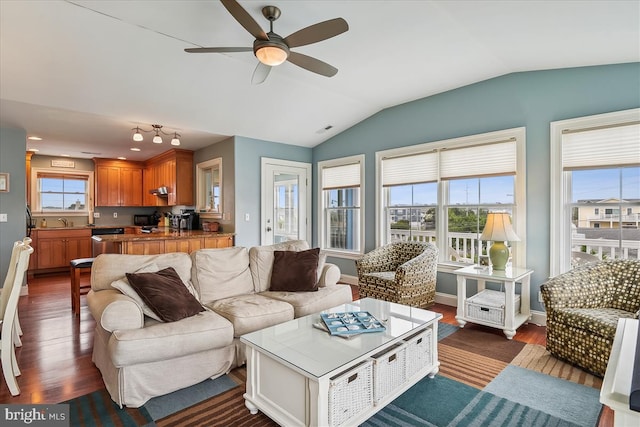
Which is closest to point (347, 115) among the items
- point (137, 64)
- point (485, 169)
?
point (485, 169)

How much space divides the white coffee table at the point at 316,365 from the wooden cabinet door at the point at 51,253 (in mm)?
6533

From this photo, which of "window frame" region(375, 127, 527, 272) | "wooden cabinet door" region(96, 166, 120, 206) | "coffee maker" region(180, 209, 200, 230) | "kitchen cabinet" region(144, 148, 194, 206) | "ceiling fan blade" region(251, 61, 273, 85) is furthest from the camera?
"wooden cabinet door" region(96, 166, 120, 206)

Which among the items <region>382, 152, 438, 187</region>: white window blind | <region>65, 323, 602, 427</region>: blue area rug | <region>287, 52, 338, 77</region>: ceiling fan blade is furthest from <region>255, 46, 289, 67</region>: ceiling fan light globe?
<region>382, 152, 438, 187</region>: white window blind

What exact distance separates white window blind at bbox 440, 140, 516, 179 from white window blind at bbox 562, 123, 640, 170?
0.54 metres

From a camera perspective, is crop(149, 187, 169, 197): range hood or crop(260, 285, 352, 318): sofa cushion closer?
crop(260, 285, 352, 318): sofa cushion

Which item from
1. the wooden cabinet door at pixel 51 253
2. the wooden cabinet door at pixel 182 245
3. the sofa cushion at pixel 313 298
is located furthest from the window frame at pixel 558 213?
the wooden cabinet door at pixel 51 253

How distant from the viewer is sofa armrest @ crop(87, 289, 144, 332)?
2.19 m

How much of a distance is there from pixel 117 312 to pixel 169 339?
39 centimetres

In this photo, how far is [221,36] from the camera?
311 cm

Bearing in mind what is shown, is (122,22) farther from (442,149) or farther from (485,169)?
(485,169)

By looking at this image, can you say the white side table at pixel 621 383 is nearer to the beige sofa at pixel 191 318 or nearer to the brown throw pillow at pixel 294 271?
the beige sofa at pixel 191 318

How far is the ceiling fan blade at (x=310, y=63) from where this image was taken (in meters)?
2.65

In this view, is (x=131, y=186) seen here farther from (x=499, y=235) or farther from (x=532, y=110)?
(x=532, y=110)

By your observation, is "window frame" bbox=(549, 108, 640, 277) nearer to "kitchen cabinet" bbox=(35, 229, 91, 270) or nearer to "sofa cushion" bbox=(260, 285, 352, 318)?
"sofa cushion" bbox=(260, 285, 352, 318)
